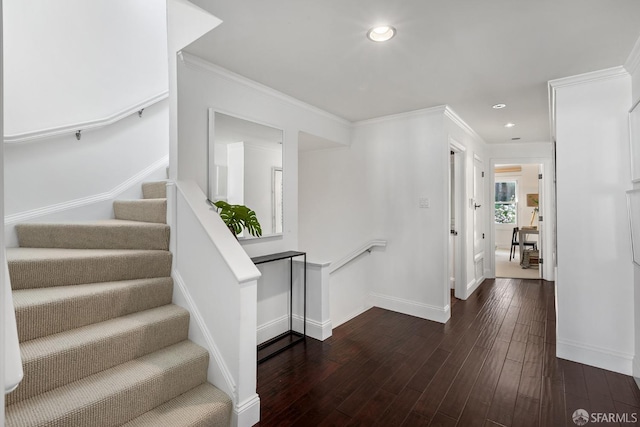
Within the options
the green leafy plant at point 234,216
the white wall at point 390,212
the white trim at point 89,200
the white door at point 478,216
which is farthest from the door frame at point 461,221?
A: the white trim at point 89,200

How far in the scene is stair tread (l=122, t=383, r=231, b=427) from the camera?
63.9 inches

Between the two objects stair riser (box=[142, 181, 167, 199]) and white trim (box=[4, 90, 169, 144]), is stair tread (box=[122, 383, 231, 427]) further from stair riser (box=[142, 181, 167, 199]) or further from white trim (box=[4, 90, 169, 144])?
white trim (box=[4, 90, 169, 144])

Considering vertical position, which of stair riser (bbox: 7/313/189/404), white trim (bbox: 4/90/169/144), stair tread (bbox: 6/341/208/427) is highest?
white trim (bbox: 4/90/169/144)

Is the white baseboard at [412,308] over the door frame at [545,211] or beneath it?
beneath

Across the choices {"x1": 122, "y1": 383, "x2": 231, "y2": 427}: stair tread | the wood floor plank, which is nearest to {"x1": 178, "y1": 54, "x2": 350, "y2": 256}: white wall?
{"x1": 122, "y1": 383, "x2": 231, "y2": 427}: stair tread

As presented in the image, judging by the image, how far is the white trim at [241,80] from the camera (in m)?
2.33

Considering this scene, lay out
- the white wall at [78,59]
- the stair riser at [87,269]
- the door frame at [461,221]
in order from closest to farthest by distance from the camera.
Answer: the stair riser at [87,269], the white wall at [78,59], the door frame at [461,221]

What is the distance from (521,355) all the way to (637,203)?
4.85ft

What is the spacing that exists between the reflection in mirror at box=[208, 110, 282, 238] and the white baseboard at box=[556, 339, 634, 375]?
8.80ft

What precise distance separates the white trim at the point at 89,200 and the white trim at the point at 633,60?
4127mm

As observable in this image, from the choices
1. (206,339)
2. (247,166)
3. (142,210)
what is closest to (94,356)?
(206,339)

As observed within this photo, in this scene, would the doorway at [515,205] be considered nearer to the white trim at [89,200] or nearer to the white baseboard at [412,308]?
the white baseboard at [412,308]

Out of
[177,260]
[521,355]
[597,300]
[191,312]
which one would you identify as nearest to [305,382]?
[191,312]

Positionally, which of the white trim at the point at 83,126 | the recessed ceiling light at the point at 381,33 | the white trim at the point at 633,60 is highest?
the recessed ceiling light at the point at 381,33
